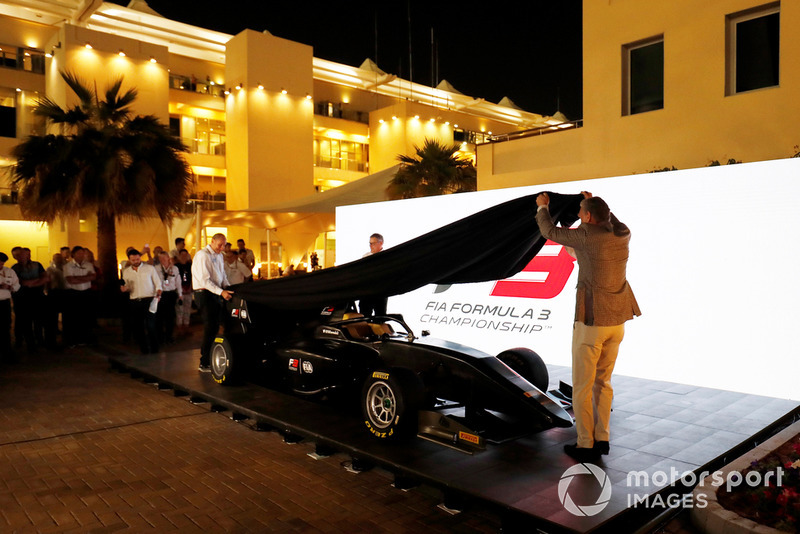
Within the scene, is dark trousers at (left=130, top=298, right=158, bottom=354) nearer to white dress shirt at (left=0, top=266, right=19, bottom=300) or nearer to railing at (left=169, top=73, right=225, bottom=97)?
white dress shirt at (left=0, top=266, right=19, bottom=300)

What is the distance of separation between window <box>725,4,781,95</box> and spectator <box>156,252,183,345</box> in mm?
10944

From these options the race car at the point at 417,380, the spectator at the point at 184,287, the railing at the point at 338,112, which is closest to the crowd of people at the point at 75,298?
the spectator at the point at 184,287

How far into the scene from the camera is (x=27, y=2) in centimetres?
2380

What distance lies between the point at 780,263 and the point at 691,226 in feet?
3.41

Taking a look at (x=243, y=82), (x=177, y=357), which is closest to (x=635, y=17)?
(x=177, y=357)

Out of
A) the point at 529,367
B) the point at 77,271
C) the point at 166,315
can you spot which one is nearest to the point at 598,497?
the point at 529,367

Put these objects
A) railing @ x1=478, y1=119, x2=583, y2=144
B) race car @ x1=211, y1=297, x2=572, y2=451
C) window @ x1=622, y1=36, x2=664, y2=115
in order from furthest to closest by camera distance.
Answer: railing @ x1=478, y1=119, x2=583, y2=144 → window @ x1=622, y1=36, x2=664, y2=115 → race car @ x1=211, y1=297, x2=572, y2=451

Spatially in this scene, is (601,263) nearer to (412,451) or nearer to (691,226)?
(412,451)

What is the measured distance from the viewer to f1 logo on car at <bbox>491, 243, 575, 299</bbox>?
823cm

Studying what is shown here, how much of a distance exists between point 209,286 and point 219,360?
1062 millimetres

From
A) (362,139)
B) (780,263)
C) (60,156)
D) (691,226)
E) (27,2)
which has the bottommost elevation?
(780,263)

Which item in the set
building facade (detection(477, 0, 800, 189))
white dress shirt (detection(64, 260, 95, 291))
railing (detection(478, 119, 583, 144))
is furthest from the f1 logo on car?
white dress shirt (detection(64, 260, 95, 291))

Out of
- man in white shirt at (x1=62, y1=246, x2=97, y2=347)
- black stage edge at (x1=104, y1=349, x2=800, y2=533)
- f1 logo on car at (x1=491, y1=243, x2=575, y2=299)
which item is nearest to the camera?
black stage edge at (x1=104, y1=349, x2=800, y2=533)

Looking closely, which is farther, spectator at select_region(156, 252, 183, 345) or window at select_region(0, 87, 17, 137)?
window at select_region(0, 87, 17, 137)
